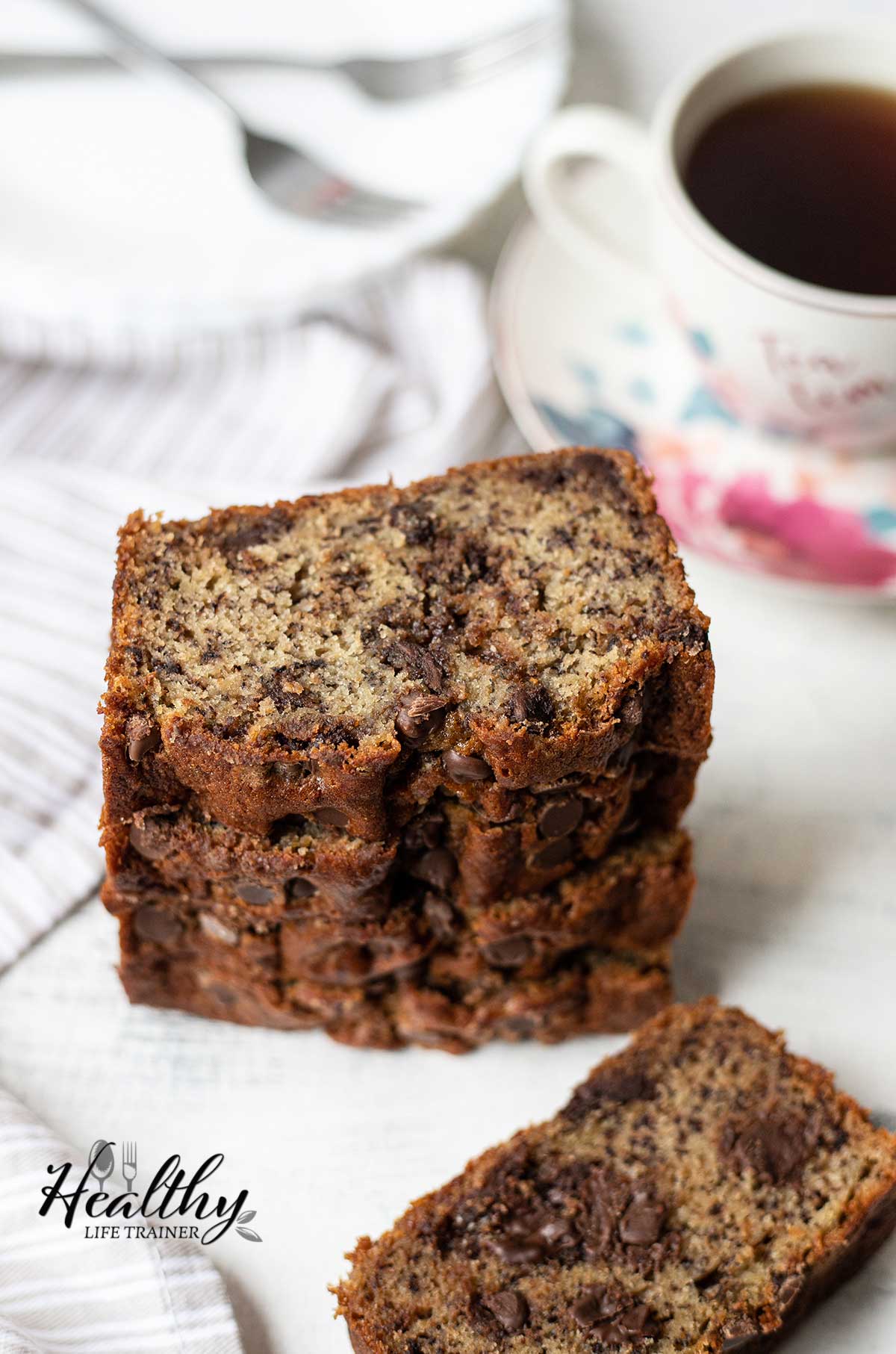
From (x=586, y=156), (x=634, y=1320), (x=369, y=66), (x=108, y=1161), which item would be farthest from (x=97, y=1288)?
(x=369, y=66)

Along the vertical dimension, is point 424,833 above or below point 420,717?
below

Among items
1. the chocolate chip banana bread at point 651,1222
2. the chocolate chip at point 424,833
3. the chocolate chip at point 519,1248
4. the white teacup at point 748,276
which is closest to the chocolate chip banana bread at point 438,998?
the chocolate chip banana bread at point 651,1222

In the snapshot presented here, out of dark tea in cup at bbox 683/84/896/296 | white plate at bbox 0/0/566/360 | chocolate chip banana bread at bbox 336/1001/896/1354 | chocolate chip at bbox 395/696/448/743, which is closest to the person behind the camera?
chocolate chip at bbox 395/696/448/743

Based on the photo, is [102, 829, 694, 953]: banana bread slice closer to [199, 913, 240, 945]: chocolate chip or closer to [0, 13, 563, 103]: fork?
[199, 913, 240, 945]: chocolate chip

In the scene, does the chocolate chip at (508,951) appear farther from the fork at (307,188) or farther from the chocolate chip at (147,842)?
the fork at (307,188)

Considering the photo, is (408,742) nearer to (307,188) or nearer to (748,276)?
(748,276)

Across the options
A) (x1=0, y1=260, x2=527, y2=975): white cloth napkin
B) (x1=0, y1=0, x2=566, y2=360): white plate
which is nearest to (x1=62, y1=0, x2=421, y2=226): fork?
(x1=0, y1=0, x2=566, y2=360): white plate
